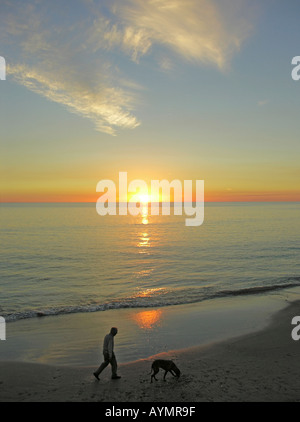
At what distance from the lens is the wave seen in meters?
21.5

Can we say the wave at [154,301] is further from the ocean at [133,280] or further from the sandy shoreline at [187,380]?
the sandy shoreline at [187,380]

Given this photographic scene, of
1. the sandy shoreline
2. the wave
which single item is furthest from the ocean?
the sandy shoreline

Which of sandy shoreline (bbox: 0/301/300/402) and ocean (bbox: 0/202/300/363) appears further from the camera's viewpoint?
ocean (bbox: 0/202/300/363)

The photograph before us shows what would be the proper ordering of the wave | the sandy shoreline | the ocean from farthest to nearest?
1. the ocean
2. the wave
3. the sandy shoreline

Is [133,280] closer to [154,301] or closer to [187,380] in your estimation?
[154,301]

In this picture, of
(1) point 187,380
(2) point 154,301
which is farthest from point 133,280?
(1) point 187,380

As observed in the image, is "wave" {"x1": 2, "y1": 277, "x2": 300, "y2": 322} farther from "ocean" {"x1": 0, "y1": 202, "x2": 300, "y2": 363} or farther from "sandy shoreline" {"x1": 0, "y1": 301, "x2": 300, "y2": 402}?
"sandy shoreline" {"x1": 0, "y1": 301, "x2": 300, "y2": 402}

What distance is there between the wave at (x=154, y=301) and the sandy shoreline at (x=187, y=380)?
849 centimetres

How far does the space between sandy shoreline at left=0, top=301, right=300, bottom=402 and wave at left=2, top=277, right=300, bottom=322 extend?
27.9ft

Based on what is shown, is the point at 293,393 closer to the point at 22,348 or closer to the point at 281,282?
the point at 22,348

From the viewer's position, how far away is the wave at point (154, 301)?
847 inches

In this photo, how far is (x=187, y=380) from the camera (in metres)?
11.0

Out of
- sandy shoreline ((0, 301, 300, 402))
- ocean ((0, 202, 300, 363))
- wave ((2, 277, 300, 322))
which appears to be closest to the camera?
sandy shoreline ((0, 301, 300, 402))
